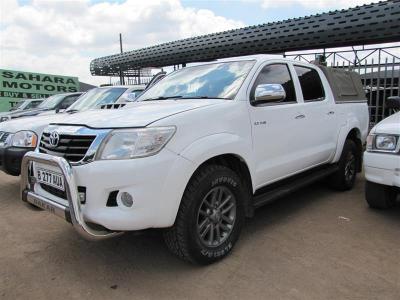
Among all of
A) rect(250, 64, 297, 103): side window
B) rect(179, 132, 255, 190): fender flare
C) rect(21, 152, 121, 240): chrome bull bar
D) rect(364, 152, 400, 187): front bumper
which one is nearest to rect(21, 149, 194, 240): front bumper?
rect(21, 152, 121, 240): chrome bull bar

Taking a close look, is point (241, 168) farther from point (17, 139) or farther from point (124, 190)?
point (17, 139)

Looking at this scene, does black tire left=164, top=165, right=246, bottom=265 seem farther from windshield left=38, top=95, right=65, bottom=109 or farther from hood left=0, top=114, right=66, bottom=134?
windshield left=38, top=95, right=65, bottom=109

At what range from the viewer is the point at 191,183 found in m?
3.05

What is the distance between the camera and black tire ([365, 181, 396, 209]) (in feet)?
14.8

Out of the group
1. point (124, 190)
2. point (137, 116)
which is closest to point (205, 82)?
point (137, 116)

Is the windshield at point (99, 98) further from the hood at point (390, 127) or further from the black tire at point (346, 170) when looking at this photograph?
the hood at point (390, 127)

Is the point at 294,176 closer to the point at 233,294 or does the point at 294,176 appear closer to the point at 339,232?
the point at 339,232

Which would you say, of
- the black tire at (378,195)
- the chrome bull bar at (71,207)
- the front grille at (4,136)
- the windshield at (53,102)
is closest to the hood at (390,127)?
the black tire at (378,195)

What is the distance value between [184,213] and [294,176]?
198cm

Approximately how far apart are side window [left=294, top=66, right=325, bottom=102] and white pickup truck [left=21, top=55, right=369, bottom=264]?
30 millimetres

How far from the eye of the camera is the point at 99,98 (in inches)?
288

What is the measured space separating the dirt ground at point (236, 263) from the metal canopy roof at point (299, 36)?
882cm

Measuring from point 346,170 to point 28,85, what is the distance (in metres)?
21.3

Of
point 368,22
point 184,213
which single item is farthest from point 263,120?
point 368,22
